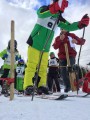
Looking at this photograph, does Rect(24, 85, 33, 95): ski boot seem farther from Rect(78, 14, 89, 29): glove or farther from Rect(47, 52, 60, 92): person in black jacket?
Rect(47, 52, 60, 92): person in black jacket

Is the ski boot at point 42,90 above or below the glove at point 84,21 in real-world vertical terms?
below

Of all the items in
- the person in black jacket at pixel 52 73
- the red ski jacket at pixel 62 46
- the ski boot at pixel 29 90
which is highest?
the red ski jacket at pixel 62 46

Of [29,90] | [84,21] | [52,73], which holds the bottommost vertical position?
[29,90]

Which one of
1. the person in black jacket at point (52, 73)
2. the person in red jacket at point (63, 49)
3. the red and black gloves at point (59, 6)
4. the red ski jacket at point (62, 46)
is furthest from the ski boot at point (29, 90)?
the person in black jacket at point (52, 73)

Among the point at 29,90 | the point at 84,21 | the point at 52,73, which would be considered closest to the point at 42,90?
the point at 29,90

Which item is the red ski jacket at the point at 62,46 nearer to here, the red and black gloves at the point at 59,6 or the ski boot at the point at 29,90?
the ski boot at the point at 29,90

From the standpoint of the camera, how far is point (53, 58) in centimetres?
1087

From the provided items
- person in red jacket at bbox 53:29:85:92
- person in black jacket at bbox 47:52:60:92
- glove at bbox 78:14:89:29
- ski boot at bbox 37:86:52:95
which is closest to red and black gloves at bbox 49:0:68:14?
glove at bbox 78:14:89:29

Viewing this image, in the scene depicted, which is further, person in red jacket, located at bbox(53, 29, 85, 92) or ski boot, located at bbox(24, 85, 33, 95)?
person in red jacket, located at bbox(53, 29, 85, 92)

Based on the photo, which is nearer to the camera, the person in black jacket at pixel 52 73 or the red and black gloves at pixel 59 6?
the red and black gloves at pixel 59 6

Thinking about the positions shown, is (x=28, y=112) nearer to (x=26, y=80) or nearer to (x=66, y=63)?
(x=26, y=80)

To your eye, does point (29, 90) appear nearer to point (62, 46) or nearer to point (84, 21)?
point (84, 21)

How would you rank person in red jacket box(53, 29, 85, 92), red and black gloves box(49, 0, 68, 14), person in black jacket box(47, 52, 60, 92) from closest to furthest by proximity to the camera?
red and black gloves box(49, 0, 68, 14) → person in red jacket box(53, 29, 85, 92) → person in black jacket box(47, 52, 60, 92)

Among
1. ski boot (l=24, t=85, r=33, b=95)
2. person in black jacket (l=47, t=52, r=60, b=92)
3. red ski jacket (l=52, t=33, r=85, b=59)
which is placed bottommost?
ski boot (l=24, t=85, r=33, b=95)
